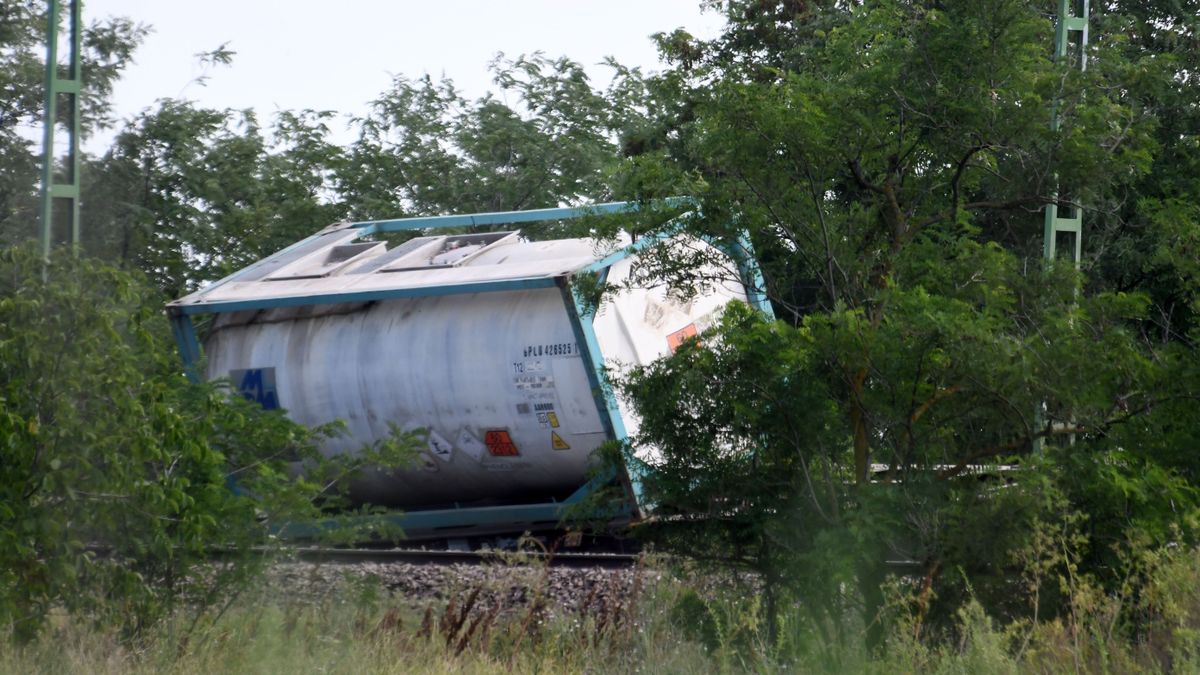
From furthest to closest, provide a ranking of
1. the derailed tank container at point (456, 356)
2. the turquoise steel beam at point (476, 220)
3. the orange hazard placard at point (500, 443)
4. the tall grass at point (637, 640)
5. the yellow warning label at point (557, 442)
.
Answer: the turquoise steel beam at point (476, 220) < the orange hazard placard at point (500, 443) < the yellow warning label at point (557, 442) < the derailed tank container at point (456, 356) < the tall grass at point (637, 640)

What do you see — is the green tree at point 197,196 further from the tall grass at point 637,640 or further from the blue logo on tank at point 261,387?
the tall grass at point 637,640

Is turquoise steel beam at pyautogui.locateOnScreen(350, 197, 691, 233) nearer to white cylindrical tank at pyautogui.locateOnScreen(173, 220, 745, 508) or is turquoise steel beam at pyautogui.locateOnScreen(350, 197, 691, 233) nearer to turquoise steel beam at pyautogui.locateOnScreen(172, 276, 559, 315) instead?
white cylindrical tank at pyautogui.locateOnScreen(173, 220, 745, 508)

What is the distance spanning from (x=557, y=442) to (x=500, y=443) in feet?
1.69

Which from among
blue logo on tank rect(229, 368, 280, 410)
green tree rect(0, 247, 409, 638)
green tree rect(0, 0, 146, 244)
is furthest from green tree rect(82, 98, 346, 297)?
green tree rect(0, 247, 409, 638)

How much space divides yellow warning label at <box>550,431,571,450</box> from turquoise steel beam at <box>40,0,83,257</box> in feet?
14.1

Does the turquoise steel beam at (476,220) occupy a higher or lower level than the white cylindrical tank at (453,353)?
higher

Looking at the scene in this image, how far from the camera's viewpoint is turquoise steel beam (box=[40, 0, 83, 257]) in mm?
6672

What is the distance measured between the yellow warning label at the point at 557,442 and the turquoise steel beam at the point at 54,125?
4289mm

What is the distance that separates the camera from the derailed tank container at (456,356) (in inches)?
387

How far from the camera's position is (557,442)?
9.98 m

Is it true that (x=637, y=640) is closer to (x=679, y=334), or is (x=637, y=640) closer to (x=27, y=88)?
(x=679, y=334)

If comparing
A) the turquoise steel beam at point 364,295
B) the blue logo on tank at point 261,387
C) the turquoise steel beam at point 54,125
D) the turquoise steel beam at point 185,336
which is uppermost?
the turquoise steel beam at point 54,125

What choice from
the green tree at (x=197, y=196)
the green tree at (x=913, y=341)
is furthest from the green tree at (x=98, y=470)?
the green tree at (x=197, y=196)

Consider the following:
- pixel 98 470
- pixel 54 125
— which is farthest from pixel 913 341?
pixel 54 125
